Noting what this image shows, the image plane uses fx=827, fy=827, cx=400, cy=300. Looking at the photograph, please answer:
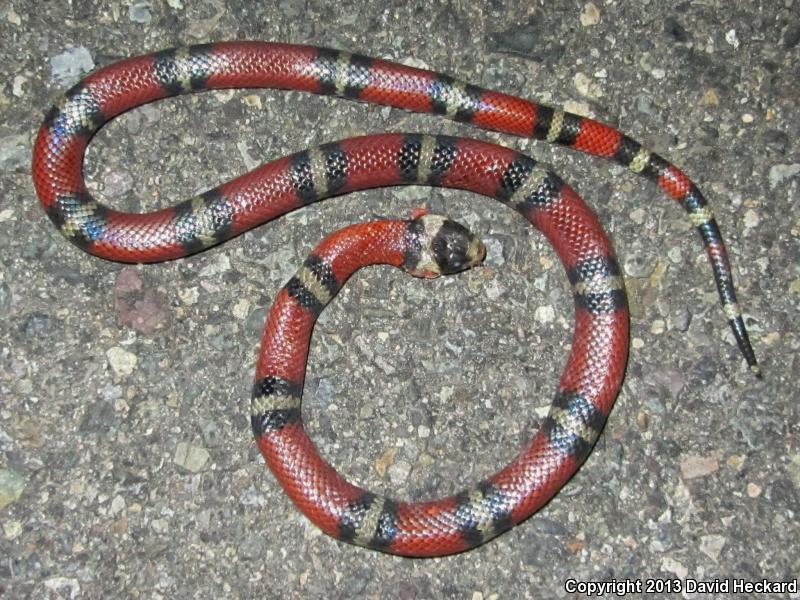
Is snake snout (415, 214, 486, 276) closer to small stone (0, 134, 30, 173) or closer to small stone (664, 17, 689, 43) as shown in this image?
small stone (664, 17, 689, 43)

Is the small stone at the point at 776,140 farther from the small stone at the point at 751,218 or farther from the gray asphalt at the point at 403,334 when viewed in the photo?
the small stone at the point at 751,218

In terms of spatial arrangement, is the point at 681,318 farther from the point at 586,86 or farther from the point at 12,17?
the point at 12,17

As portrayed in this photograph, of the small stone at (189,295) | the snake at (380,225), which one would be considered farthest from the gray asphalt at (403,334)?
the snake at (380,225)

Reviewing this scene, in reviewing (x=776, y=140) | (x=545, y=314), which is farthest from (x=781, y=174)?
(x=545, y=314)

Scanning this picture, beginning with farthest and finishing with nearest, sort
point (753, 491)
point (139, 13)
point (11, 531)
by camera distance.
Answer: point (139, 13) < point (753, 491) < point (11, 531)

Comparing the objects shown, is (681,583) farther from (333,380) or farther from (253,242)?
(253,242)
